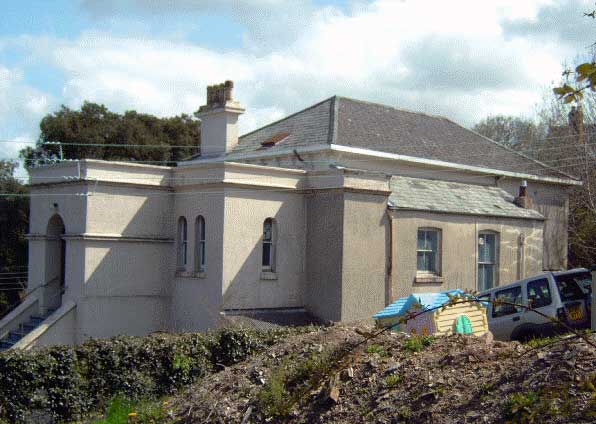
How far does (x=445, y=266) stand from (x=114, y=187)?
1055 centimetres

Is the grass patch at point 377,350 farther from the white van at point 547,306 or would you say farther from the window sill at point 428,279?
the window sill at point 428,279

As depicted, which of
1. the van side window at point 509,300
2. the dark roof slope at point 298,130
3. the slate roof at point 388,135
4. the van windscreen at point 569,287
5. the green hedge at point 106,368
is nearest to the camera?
the green hedge at point 106,368

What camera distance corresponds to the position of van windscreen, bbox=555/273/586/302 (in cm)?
1688

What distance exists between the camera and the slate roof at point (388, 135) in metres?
26.3

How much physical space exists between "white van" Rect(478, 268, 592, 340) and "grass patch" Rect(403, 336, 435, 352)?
268 inches

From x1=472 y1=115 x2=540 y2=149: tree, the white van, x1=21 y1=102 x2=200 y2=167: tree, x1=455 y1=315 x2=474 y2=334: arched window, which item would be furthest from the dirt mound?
x1=472 y1=115 x2=540 y2=149: tree

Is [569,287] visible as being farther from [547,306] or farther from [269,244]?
[269,244]

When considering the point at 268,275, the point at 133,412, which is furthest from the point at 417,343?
the point at 268,275

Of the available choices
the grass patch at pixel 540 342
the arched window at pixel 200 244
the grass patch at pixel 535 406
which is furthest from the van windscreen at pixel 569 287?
the arched window at pixel 200 244

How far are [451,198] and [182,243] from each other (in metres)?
8.95

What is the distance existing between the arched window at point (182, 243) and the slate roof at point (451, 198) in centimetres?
637

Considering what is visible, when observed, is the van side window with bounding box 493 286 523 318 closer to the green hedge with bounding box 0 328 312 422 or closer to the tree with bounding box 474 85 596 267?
the green hedge with bounding box 0 328 312 422

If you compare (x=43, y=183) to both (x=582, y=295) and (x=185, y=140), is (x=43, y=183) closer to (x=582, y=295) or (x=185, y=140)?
(x=582, y=295)

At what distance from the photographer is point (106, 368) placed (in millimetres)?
14031
